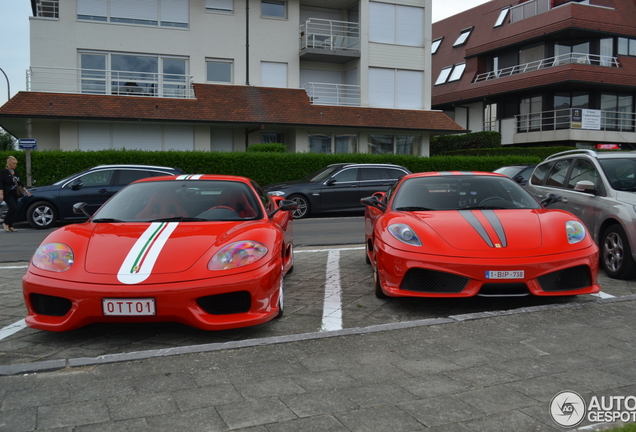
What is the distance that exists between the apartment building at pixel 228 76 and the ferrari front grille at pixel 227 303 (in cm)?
2088

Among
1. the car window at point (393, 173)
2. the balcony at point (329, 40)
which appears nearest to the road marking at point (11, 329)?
the car window at point (393, 173)

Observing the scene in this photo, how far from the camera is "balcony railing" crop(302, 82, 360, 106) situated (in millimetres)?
28844

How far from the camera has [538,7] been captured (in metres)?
37.0

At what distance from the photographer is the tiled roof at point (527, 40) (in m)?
33.5

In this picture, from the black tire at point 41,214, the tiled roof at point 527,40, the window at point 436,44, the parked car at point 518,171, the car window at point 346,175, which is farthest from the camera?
the window at point 436,44

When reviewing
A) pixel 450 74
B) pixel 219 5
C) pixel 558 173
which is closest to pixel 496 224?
pixel 558 173

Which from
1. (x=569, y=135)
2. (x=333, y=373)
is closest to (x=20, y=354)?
(x=333, y=373)

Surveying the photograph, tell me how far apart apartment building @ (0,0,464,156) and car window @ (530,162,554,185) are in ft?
55.9

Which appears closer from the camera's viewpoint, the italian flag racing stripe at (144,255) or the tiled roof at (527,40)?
the italian flag racing stripe at (144,255)

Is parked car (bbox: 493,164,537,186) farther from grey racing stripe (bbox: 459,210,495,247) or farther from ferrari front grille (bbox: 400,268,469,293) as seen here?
ferrari front grille (bbox: 400,268,469,293)

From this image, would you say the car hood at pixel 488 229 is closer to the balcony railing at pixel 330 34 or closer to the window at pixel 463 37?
the balcony railing at pixel 330 34

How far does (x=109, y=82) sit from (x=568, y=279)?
23.7 m

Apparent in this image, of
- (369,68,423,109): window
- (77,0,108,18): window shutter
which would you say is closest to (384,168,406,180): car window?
(369,68,423,109): window

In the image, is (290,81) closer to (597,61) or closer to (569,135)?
(569,135)
